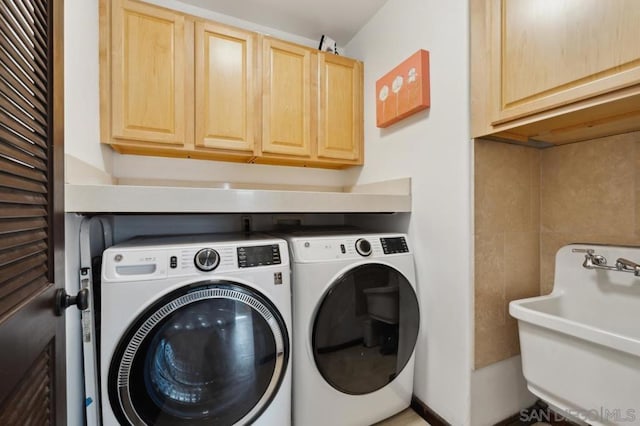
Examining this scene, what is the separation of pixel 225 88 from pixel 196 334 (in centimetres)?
134

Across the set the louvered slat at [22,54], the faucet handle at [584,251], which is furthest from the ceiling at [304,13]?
the faucet handle at [584,251]

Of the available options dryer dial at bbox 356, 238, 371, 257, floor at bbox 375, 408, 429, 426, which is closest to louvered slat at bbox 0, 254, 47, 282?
dryer dial at bbox 356, 238, 371, 257

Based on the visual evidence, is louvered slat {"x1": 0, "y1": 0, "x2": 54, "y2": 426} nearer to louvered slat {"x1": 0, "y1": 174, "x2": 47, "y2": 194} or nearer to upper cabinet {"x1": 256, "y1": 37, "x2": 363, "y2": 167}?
louvered slat {"x1": 0, "y1": 174, "x2": 47, "y2": 194}

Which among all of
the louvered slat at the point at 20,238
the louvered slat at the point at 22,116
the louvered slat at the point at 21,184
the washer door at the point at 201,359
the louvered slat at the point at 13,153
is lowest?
the washer door at the point at 201,359

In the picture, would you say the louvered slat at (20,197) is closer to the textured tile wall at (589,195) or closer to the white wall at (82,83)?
the white wall at (82,83)

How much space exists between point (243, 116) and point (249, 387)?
4.64 ft

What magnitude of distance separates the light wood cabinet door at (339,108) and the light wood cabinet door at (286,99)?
4.0 inches

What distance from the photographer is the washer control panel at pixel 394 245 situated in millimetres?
1384

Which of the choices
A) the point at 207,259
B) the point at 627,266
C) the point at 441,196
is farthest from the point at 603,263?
the point at 207,259

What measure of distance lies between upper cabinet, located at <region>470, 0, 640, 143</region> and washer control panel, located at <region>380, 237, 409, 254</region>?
23.8 inches

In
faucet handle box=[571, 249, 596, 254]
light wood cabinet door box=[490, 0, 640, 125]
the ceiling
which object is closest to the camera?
light wood cabinet door box=[490, 0, 640, 125]

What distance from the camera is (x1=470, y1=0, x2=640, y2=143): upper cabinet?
30.8 inches

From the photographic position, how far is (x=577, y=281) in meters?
1.21

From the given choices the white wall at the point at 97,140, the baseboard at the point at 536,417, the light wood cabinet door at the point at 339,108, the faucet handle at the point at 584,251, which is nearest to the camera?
the white wall at the point at 97,140
